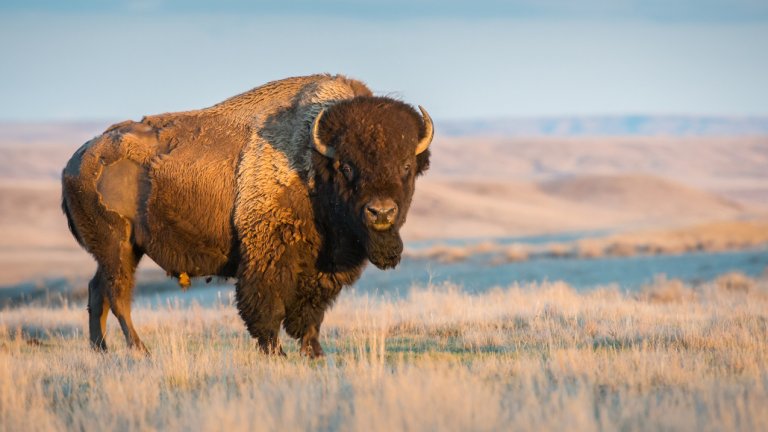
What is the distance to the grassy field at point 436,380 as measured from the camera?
6.09m

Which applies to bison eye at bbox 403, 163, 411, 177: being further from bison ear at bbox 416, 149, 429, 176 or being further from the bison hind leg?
the bison hind leg

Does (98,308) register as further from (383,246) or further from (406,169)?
(406,169)

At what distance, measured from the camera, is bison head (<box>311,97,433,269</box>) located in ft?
28.8

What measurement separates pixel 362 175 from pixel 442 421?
3.39 meters

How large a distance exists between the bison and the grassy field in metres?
0.68

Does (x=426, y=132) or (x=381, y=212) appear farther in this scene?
(x=426, y=132)

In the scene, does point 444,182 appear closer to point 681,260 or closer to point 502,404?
point 681,260

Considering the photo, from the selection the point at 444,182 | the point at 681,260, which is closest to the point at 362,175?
the point at 681,260

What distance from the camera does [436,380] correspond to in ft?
22.3

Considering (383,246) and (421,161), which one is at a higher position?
(421,161)

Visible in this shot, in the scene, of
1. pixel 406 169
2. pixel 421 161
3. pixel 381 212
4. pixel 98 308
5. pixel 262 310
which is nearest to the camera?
pixel 381 212

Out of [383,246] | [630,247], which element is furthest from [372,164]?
[630,247]

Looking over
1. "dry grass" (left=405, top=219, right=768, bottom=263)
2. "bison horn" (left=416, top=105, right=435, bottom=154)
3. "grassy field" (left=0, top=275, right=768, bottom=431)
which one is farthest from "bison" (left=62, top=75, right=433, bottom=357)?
"dry grass" (left=405, top=219, right=768, bottom=263)

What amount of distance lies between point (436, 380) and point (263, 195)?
3.44 meters
